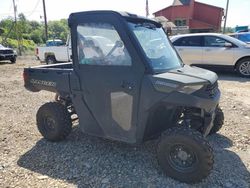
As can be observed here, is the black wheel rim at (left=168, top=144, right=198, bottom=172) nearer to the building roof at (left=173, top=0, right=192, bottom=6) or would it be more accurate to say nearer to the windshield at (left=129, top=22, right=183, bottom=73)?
the windshield at (left=129, top=22, right=183, bottom=73)

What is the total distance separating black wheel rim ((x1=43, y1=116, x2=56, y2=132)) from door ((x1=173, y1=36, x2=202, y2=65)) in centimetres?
825

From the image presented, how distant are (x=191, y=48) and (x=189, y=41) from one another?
342 millimetres

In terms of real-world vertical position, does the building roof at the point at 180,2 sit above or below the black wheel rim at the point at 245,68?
above

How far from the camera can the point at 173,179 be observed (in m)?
3.83

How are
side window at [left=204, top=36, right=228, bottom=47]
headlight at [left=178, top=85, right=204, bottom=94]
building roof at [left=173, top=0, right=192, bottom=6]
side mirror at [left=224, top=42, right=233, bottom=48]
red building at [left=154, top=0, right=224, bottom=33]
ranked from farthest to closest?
building roof at [left=173, top=0, right=192, bottom=6] → red building at [left=154, top=0, right=224, bottom=33] → side window at [left=204, top=36, right=228, bottom=47] → side mirror at [left=224, top=42, right=233, bottom=48] → headlight at [left=178, top=85, right=204, bottom=94]

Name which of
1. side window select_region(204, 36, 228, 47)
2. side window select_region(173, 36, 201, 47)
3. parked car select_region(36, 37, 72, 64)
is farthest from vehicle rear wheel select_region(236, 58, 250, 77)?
parked car select_region(36, 37, 72, 64)

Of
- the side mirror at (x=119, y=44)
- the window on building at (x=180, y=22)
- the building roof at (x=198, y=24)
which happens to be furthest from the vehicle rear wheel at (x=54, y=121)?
the window on building at (x=180, y=22)

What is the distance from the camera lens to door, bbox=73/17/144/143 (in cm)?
Answer: 389

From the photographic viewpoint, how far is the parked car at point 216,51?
1140 centimetres

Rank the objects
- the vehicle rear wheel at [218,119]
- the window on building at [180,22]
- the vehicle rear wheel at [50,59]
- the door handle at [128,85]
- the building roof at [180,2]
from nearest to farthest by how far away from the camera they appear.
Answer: the door handle at [128,85], the vehicle rear wheel at [218,119], the vehicle rear wheel at [50,59], the window on building at [180,22], the building roof at [180,2]

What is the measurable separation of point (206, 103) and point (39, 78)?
110 inches

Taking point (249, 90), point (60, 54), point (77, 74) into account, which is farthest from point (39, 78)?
point (60, 54)

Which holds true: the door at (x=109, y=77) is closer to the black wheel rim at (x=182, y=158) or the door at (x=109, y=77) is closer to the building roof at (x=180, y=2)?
the black wheel rim at (x=182, y=158)

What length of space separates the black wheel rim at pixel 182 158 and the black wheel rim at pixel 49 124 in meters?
2.09
